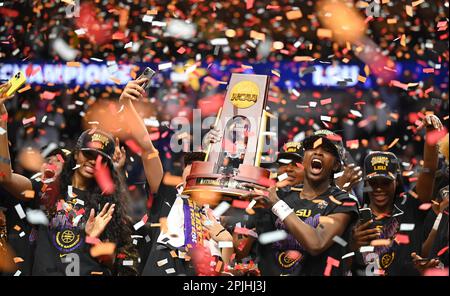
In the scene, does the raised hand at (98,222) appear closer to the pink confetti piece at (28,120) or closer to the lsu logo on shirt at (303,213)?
the lsu logo on shirt at (303,213)

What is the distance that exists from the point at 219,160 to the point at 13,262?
1334 mm

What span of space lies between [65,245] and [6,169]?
51 centimetres

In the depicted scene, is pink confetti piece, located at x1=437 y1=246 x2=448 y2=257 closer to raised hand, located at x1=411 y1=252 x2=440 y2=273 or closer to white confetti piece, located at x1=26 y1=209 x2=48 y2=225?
raised hand, located at x1=411 y1=252 x2=440 y2=273

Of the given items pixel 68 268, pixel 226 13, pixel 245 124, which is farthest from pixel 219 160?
pixel 226 13

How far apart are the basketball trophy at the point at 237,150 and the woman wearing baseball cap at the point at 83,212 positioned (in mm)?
672

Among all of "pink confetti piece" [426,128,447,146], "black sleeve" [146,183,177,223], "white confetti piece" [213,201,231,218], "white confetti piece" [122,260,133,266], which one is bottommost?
"white confetti piece" [122,260,133,266]

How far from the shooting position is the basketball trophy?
4020mm

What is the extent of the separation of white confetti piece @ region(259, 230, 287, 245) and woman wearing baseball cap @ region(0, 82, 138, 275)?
840 millimetres

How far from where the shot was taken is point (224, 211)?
4754 mm

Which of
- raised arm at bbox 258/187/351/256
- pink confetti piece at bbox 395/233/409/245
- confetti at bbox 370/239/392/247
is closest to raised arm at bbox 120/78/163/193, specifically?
raised arm at bbox 258/187/351/256

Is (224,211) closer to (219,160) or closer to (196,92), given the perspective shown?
(219,160)

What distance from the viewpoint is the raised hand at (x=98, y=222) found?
447 centimetres

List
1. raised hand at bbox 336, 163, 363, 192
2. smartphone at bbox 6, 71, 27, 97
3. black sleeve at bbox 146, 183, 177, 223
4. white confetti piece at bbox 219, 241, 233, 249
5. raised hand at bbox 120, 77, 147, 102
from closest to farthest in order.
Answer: smartphone at bbox 6, 71, 27, 97 < raised hand at bbox 120, 77, 147, 102 < white confetti piece at bbox 219, 241, 233, 249 < black sleeve at bbox 146, 183, 177, 223 < raised hand at bbox 336, 163, 363, 192

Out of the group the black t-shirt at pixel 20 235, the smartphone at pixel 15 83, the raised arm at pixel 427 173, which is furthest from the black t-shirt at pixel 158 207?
the raised arm at pixel 427 173
